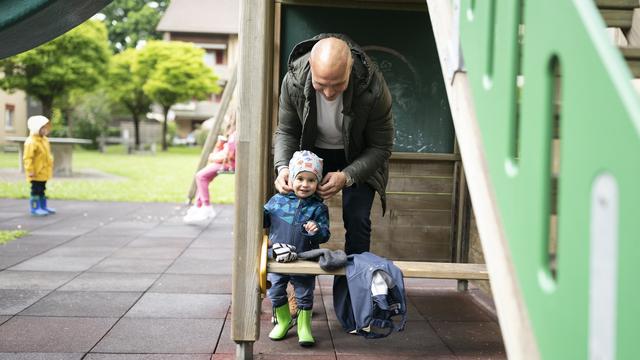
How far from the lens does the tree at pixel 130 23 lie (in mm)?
55469

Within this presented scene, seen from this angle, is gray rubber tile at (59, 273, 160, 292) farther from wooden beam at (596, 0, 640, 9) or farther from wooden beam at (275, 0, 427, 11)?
wooden beam at (596, 0, 640, 9)

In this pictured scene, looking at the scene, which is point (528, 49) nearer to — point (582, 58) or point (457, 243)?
point (582, 58)

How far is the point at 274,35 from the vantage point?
4527 mm

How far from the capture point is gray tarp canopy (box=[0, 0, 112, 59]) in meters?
3.25

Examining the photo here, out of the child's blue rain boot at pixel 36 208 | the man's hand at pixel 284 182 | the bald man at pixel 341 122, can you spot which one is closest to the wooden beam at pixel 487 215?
the bald man at pixel 341 122

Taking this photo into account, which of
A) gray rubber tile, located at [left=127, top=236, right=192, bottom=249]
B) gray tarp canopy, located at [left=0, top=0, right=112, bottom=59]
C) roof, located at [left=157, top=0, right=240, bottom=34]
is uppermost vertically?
roof, located at [left=157, top=0, right=240, bottom=34]

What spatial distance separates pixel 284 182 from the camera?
125 inches

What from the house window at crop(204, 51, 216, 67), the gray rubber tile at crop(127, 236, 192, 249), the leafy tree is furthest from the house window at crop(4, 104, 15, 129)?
the gray rubber tile at crop(127, 236, 192, 249)

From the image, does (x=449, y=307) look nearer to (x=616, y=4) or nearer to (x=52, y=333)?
(x=616, y=4)

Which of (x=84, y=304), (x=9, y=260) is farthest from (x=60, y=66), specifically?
(x=84, y=304)

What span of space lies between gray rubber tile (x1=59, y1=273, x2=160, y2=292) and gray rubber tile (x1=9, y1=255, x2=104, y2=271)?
35 cm

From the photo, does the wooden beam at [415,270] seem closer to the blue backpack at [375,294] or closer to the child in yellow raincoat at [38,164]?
the blue backpack at [375,294]

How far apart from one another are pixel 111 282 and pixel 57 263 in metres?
0.97

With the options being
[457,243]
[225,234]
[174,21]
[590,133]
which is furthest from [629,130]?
[174,21]
